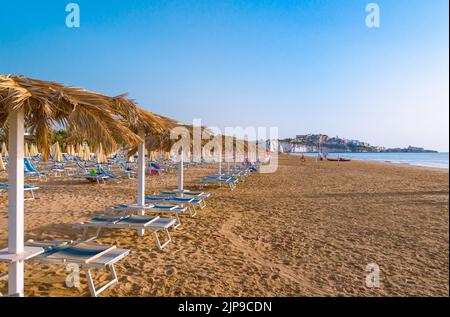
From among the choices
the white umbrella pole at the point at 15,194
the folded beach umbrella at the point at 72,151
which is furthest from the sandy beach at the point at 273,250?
the folded beach umbrella at the point at 72,151

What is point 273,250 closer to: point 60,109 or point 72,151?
point 60,109

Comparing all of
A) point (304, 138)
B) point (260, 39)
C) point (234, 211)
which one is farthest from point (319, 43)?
point (304, 138)

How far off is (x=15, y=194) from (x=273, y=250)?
2.92 m

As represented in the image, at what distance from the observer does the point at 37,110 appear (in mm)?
2449

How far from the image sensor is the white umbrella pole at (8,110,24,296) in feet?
7.68

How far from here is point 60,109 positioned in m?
2.32

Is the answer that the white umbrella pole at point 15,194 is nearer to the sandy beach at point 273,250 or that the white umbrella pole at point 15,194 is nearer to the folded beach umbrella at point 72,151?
the sandy beach at point 273,250

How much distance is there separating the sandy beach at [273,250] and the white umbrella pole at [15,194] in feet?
1.26

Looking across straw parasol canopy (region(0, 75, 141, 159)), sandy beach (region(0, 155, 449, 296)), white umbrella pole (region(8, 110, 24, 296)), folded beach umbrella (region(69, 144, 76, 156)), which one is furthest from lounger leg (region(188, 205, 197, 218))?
folded beach umbrella (region(69, 144, 76, 156))

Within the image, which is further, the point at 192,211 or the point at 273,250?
the point at 192,211

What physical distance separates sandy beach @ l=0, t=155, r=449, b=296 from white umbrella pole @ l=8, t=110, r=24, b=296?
0.38m

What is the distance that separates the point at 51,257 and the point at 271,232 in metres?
3.16

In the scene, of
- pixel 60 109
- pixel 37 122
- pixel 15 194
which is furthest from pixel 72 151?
pixel 60 109

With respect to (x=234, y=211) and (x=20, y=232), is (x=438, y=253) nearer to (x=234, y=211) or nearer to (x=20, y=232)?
(x=234, y=211)
